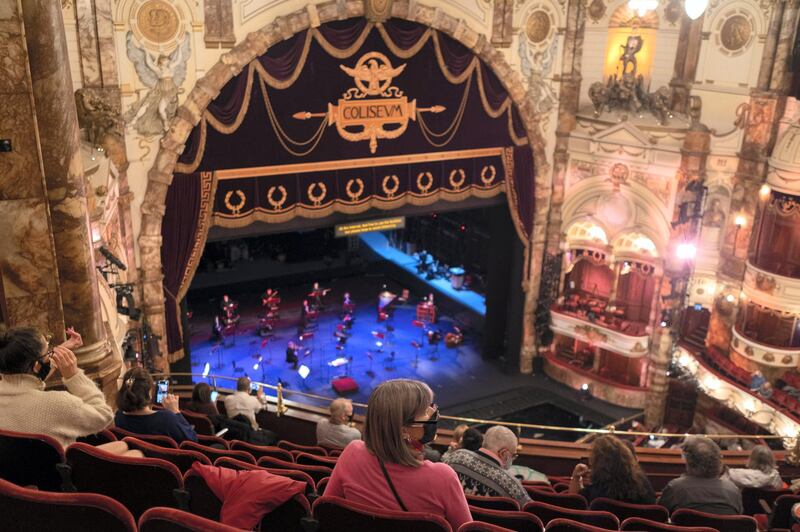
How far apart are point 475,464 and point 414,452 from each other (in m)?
1.19

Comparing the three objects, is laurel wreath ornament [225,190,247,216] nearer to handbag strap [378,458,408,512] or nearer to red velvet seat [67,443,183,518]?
red velvet seat [67,443,183,518]

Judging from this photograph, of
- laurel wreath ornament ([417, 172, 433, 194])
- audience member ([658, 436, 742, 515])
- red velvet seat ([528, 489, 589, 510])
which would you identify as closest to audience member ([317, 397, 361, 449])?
red velvet seat ([528, 489, 589, 510])

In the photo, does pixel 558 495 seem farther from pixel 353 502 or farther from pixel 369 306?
pixel 369 306

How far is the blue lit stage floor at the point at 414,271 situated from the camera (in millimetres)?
18188

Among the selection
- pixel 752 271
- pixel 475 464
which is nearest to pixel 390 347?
pixel 752 271

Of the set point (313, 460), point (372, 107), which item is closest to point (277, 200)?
point (372, 107)

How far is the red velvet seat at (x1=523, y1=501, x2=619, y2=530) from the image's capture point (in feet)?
11.9

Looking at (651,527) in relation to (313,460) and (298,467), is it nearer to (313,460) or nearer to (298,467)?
(298,467)

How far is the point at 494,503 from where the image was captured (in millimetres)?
3459

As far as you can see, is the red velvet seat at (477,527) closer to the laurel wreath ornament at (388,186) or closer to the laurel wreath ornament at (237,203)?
the laurel wreath ornament at (237,203)

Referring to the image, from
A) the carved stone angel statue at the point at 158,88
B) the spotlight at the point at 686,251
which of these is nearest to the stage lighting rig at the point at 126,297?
the carved stone angel statue at the point at 158,88

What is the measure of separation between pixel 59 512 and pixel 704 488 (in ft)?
11.9

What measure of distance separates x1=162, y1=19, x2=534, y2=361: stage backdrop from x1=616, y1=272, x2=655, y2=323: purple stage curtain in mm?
3635

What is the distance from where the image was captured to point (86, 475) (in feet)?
9.85
